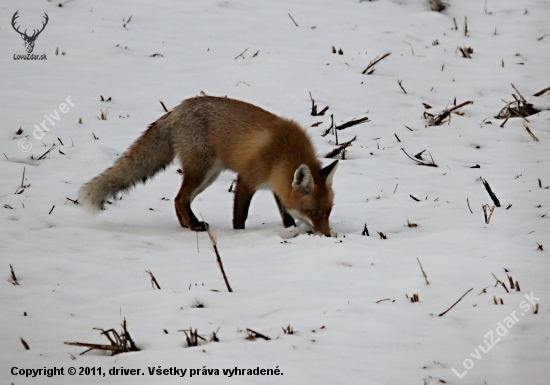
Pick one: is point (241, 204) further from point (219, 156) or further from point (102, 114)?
point (102, 114)

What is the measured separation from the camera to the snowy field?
316 centimetres

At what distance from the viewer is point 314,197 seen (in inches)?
234

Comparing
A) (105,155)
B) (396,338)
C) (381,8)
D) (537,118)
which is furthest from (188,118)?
(381,8)

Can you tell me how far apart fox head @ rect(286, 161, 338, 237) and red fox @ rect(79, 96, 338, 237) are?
0.03 meters

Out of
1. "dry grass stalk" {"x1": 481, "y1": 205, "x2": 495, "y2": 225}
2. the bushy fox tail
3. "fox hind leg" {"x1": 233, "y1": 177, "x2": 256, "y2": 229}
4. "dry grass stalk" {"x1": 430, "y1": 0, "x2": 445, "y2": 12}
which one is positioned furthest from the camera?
"dry grass stalk" {"x1": 430, "y1": 0, "x2": 445, "y2": 12}

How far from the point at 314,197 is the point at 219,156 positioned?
1274mm

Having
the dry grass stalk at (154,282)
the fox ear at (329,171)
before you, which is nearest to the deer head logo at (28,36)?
the fox ear at (329,171)

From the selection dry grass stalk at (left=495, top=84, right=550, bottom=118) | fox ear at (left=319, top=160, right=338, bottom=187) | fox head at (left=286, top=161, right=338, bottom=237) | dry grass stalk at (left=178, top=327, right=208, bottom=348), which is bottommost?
dry grass stalk at (left=495, top=84, right=550, bottom=118)

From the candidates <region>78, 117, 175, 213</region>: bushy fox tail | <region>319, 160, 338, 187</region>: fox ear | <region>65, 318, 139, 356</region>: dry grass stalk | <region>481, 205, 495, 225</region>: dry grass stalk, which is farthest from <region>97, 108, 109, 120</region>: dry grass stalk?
<region>65, 318, 139, 356</region>: dry grass stalk

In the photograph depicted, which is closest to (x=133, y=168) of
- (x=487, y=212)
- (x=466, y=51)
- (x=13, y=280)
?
(x=13, y=280)

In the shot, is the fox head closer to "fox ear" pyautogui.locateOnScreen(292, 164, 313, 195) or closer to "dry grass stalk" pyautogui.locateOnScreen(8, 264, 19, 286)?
"fox ear" pyautogui.locateOnScreen(292, 164, 313, 195)

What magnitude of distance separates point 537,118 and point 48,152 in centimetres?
705

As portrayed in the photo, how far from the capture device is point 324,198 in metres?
5.93

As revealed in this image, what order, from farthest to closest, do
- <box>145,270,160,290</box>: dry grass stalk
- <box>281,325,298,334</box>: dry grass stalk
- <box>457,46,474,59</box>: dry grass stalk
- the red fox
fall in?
<box>457,46,474,59</box>: dry grass stalk → the red fox → <box>145,270,160,290</box>: dry grass stalk → <box>281,325,298,334</box>: dry grass stalk
